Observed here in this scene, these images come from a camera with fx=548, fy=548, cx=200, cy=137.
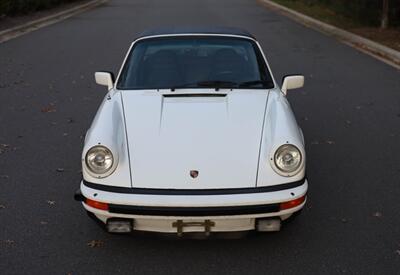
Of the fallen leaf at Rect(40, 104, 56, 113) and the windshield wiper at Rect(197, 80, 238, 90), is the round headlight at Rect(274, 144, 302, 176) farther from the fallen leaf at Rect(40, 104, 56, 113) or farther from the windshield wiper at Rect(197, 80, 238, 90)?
the fallen leaf at Rect(40, 104, 56, 113)

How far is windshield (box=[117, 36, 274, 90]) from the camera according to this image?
483cm

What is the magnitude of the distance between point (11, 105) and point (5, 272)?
4.91 metres

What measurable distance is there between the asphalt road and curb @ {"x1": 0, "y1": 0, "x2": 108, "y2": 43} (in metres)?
5.69

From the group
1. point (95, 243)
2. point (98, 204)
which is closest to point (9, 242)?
point (95, 243)

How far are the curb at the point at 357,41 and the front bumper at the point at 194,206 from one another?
891 centimetres

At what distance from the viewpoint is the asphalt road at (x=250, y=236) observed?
12.1ft

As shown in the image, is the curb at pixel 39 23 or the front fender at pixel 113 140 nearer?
the front fender at pixel 113 140

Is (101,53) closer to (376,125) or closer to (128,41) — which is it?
(128,41)

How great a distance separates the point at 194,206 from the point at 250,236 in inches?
19.8

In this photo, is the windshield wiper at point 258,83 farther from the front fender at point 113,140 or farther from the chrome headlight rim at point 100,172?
the chrome headlight rim at point 100,172

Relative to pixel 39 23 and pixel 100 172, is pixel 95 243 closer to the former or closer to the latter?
pixel 100 172

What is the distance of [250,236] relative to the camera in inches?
144

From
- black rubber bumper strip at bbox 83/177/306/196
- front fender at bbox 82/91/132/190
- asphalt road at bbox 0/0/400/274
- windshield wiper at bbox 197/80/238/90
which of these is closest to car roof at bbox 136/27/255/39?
windshield wiper at bbox 197/80/238/90

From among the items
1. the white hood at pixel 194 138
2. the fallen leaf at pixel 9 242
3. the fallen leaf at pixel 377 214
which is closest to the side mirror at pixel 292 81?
the white hood at pixel 194 138
